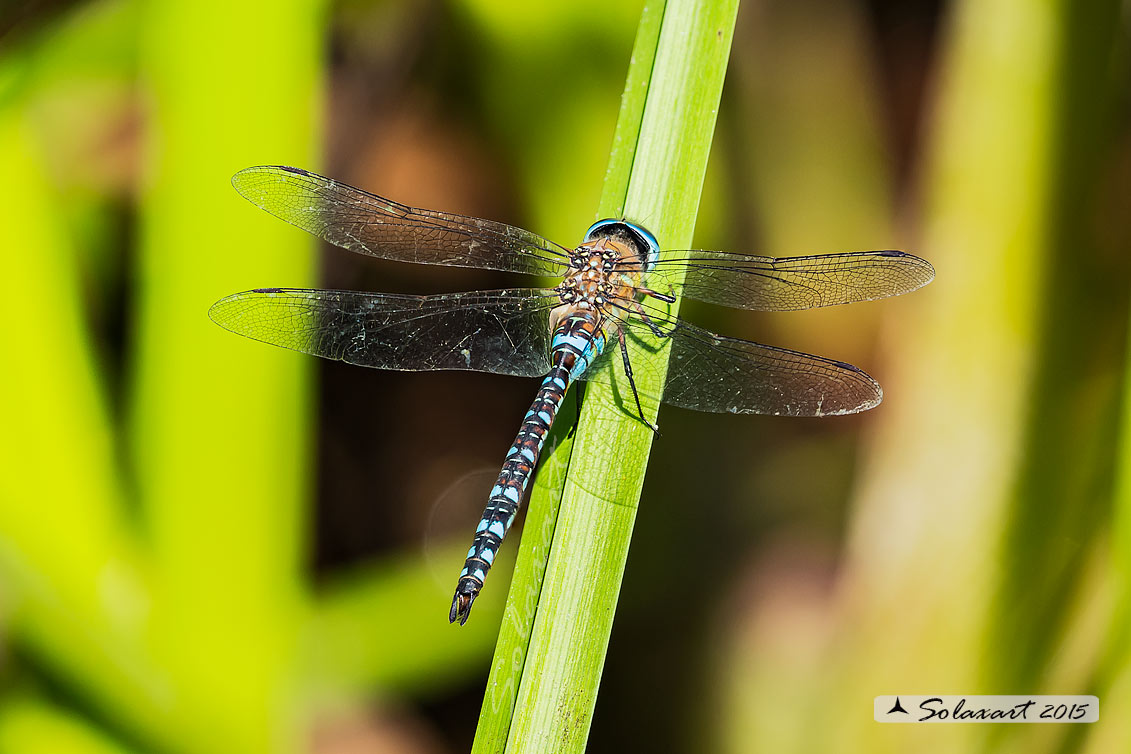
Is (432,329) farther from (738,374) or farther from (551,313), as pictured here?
(738,374)

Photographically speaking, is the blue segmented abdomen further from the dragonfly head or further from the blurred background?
the blurred background

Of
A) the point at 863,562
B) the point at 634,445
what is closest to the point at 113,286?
the point at 634,445

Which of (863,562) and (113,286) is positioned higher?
(113,286)

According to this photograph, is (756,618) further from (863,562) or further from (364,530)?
(364,530)

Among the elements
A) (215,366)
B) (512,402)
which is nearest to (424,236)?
(215,366)

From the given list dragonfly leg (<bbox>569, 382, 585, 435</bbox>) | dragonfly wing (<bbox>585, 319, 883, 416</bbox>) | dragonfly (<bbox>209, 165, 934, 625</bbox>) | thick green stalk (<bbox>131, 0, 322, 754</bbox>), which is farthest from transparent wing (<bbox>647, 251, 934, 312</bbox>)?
thick green stalk (<bbox>131, 0, 322, 754</bbox>)

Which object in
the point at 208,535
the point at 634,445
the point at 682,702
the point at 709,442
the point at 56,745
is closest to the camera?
the point at 634,445
